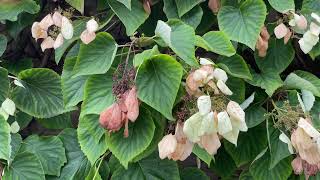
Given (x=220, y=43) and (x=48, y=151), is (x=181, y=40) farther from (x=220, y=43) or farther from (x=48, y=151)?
(x=48, y=151)

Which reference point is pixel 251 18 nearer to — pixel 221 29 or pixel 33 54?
pixel 221 29

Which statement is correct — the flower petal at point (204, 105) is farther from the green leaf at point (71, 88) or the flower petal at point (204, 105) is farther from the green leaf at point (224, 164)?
the green leaf at point (224, 164)

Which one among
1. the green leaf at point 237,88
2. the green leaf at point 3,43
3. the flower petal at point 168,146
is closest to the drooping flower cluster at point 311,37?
the green leaf at point 237,88

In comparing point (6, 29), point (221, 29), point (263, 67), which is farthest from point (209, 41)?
point (6, 29)

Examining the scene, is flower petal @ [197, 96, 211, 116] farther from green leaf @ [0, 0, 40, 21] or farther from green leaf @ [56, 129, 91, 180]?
green leaf @ [0, 0, 40, 21]

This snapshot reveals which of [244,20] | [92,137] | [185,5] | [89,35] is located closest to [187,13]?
[185,5]

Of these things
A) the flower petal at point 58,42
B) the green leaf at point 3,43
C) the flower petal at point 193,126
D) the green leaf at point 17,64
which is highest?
the flower petal at point 58,42
